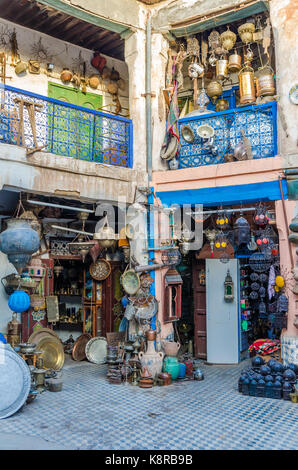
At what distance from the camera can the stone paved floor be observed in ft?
17.8

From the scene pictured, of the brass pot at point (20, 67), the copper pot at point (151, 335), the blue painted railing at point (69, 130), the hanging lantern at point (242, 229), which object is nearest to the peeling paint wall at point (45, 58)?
the brass pot at point (20, 67)

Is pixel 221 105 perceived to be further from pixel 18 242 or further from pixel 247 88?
pixel 18 242

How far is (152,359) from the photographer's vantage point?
8133 mm

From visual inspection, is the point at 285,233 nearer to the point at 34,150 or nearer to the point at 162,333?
the point at 162,333

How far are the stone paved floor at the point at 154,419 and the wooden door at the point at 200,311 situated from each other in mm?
1943

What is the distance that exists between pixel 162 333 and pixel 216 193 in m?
2.99

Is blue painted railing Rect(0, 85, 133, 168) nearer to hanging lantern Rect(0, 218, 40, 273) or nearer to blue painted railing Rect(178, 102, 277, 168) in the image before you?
blue painted railing Rect(178, 102, 277, 168)

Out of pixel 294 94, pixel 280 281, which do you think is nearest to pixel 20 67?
pixel 294 94

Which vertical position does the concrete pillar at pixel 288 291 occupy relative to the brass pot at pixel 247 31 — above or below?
below

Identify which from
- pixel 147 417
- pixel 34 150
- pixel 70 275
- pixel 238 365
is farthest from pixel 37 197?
pixel 238 365

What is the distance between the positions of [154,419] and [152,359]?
74.6 inches

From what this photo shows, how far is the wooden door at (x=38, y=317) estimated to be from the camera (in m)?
9.30

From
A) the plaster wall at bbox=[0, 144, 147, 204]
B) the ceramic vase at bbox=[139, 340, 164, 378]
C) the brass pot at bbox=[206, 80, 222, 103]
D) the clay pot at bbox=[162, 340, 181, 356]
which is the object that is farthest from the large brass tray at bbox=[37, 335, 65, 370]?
the brass pot at bbox=[206, 80, 222, 103]

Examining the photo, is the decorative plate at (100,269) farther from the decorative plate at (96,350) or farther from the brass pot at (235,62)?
the brass pot at (235,62)
